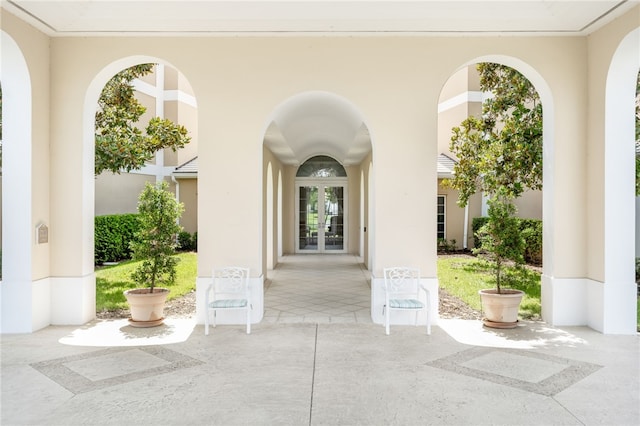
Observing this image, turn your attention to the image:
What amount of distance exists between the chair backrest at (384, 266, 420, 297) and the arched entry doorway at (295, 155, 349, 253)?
33.1 ft

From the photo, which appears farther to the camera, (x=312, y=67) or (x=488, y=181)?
(x=488, y=181)

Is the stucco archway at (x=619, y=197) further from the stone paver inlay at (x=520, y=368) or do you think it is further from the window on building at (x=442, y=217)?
the window on building at (x=442, y=217)

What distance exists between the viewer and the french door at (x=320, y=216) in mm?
16922

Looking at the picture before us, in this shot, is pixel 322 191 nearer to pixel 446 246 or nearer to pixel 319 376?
pixel 446 246

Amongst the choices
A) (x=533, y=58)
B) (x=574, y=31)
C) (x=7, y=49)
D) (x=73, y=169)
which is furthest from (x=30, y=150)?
(x=574, y=31)

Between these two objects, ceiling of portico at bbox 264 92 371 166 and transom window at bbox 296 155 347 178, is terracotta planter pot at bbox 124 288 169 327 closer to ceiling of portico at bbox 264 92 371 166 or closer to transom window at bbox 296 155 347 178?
ceiling of portico at bbox 264 92 371 166

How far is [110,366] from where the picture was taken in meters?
4.98

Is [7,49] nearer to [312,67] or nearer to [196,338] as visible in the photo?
[312,67]

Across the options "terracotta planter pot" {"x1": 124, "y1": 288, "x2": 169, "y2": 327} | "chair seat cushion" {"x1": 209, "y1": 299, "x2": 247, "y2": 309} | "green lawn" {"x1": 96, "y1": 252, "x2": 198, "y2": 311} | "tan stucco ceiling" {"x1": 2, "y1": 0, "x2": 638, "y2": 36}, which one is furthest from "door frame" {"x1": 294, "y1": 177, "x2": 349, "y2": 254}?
"chair seat cushion" {"x1": 209, "y1": 299, "x2": 247, "y2": 309}

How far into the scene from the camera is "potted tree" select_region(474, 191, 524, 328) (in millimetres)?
6512

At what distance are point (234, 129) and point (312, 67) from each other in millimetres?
1379

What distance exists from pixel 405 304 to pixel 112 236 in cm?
1029

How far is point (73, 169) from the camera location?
6.75m

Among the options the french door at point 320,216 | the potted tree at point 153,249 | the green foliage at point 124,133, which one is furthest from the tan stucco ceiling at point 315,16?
the french door at point 320,216
